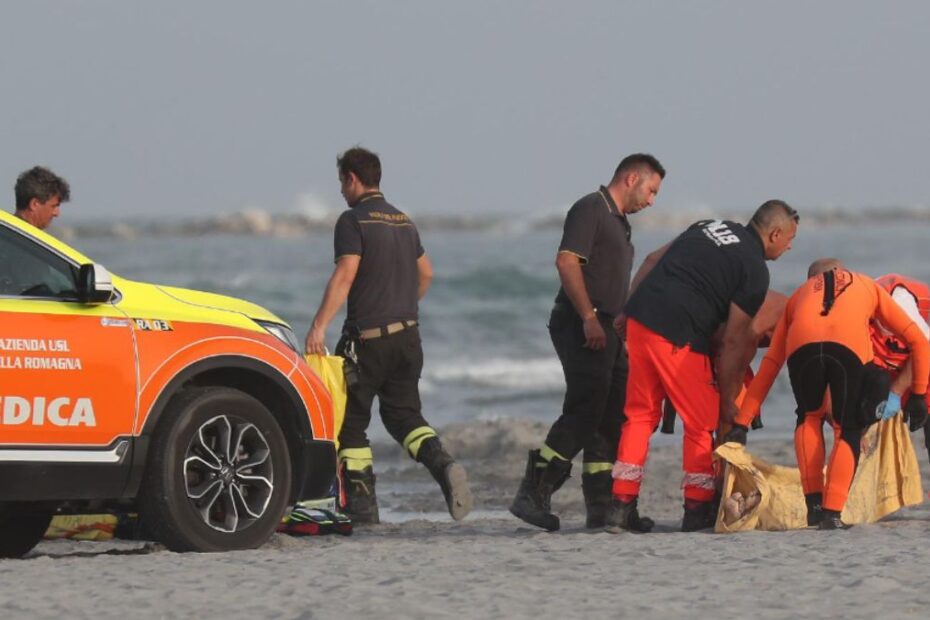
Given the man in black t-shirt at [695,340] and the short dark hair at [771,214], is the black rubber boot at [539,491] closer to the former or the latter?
the man in black t-shirt at [695,340]

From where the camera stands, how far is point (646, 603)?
6.32 meters

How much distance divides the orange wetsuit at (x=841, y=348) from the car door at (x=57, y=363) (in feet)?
9.95

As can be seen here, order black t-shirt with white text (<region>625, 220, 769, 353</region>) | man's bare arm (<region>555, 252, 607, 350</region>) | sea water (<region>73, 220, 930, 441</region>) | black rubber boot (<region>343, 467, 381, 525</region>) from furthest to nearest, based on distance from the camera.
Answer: sea water (<region>73, 220, 930, 441</region>) → black rubber boot (<region>343, 467, 381, 525</region>) → man's bare arm (<region>555, 252, 607, 350</region>) → black t-shirt with white text (<region>625, 220, 769, 353</region>)

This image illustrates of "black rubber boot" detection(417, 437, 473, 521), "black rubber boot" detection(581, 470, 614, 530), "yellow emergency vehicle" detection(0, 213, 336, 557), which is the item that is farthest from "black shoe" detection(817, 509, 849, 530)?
"yellow emergency vehicle" detection(0, 213, 336, 557)

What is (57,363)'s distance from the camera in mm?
7453

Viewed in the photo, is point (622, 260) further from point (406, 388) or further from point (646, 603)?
point (646, 603)

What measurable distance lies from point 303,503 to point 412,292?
4.61 feet

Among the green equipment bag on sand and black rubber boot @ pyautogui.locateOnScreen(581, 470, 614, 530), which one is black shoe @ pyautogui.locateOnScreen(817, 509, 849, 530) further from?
black rubber boot @ pyautogui.locateOnScreen(581, 470, 614, 530)

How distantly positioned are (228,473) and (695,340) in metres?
2.30

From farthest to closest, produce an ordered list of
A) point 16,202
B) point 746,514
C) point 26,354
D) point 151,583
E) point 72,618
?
point 16,202, point 746,514, point 26,354, point 151,583, point 72,618

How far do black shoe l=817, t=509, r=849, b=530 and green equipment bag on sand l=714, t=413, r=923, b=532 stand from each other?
0.19 m

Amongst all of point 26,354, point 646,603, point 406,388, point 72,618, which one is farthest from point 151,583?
point 406,388

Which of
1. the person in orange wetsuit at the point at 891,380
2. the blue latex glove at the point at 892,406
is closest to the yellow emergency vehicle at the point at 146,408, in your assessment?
the person in orange wetsuit at the point at 891,380

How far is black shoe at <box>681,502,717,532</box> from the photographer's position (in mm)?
8906
